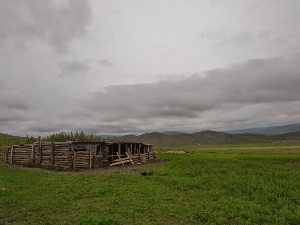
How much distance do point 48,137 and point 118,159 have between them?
14.5 metres

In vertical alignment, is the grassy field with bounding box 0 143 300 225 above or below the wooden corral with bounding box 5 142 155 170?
below

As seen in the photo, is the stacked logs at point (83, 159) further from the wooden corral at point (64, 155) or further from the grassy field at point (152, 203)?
the grassy field at point (152, 203)

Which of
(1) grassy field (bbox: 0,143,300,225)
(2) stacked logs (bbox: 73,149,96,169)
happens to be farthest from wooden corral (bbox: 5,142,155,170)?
(1) grassy field (bbox: 0,143,300,225)

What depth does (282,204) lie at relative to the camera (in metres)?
17.0

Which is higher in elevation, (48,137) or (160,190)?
(48,137)

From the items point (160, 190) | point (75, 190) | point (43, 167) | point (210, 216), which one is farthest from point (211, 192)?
point (43, 167)

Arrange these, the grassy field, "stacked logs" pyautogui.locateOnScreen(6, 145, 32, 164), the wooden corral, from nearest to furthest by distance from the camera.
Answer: the grassy field → the wooden corral → "stacked logs" pyautogui.locateOnScreen(6, 145, 32, 164)

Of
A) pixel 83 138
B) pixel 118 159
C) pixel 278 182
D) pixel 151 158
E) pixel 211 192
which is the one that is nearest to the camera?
pixel 211 192

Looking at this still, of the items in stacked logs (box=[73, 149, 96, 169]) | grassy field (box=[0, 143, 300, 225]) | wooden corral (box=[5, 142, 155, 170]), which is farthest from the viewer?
stacked logs (box=[73, 149, 96, 169])

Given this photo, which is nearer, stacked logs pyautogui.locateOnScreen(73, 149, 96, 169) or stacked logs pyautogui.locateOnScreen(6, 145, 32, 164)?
stacked logs pyautogui.locateOnScreen(73, 149, 96, 169)

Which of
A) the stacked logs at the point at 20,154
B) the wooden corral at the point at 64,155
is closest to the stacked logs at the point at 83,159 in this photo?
the wooden corral at the point at 64,155

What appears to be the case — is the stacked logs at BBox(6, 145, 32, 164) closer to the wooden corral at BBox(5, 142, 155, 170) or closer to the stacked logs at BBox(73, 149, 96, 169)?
the wooden corral at BBox(5, 142, 155, 170)

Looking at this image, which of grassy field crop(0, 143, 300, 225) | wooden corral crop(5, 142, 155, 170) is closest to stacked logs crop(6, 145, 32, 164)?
wooden corral crop(5, 142, 155, 170)

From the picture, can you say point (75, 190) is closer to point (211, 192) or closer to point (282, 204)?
point (211, 192)
